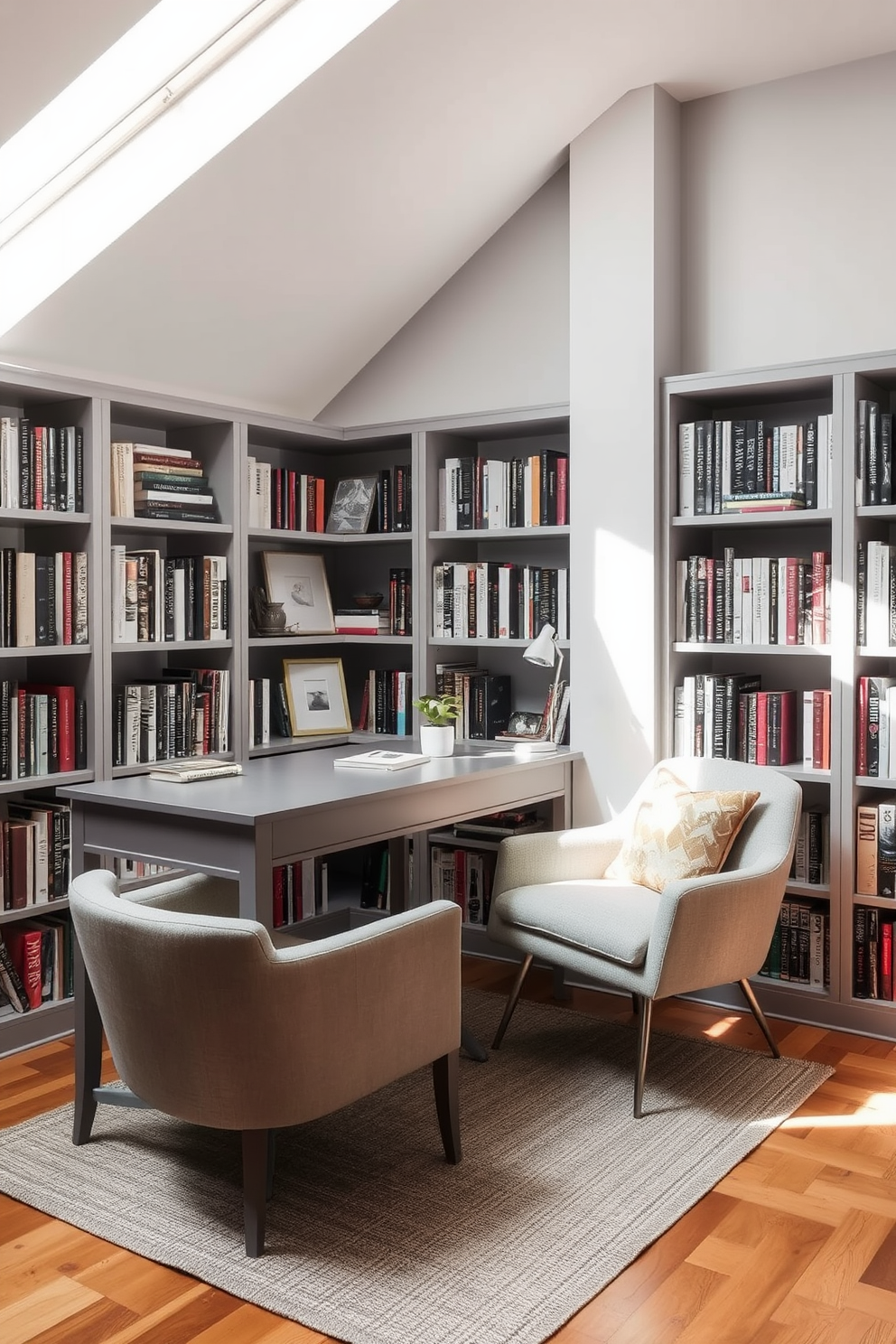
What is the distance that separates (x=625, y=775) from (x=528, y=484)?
104 centimetres

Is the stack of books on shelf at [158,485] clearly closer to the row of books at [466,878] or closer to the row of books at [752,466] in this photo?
the row of books at [466,878]

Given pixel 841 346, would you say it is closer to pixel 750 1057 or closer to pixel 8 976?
pixel 750 1057

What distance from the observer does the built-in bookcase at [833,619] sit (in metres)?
3.33

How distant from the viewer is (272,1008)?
215 centimetres

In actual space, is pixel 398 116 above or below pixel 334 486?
above

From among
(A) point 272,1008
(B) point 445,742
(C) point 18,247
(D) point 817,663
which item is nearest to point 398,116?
(C) point 18,247

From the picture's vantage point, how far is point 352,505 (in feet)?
14.3

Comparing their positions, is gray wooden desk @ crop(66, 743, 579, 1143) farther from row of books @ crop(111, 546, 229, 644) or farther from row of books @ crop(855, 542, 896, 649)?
row of books @ crop(855, 542, 896, 649)

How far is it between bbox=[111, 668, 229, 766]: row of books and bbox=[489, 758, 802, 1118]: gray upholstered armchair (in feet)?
3.70

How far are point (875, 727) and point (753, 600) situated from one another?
0.52 meters

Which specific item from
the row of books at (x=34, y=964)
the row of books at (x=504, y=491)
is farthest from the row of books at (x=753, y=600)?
the row of books at (x=34, y=964)

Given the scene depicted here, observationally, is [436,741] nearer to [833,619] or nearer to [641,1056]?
[641,1056]

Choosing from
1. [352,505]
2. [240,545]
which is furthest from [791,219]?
[240,545]

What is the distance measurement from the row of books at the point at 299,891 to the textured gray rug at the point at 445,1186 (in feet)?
4.03
